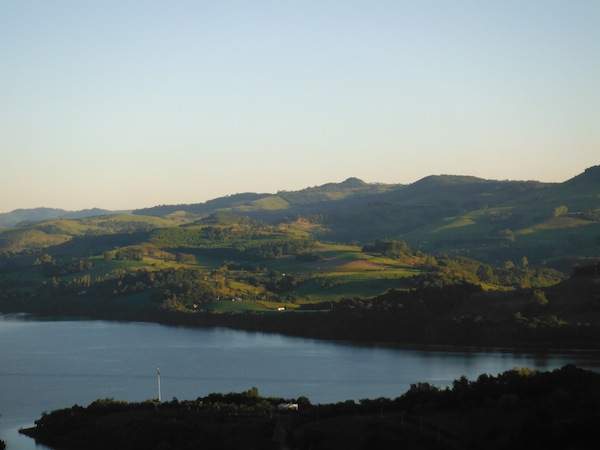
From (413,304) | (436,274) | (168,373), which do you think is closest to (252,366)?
(168,373)

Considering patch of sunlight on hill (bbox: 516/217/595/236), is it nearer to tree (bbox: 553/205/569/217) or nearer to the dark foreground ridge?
tree (bbox: 553/205/569/217)

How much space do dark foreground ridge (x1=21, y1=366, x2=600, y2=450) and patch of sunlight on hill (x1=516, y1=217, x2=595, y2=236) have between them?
92.7 meters

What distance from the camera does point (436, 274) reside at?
92.8 meters

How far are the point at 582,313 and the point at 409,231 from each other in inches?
3515

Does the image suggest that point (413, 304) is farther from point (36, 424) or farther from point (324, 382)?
point (36, 424)

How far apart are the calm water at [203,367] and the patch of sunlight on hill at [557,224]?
6264cm

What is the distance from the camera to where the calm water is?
5181cm

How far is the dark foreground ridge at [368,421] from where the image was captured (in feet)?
106

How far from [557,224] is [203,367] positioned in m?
82.7

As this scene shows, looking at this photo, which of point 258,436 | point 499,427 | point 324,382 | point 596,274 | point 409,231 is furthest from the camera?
point 409,231

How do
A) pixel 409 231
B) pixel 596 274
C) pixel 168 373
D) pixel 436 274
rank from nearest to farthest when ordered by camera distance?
pixel 168 373 < pixel 596 274 < pixel 436 274 < pixel 409 231

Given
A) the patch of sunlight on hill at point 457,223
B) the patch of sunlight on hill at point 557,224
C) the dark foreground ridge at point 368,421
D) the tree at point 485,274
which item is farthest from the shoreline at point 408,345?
the patch of sunlight on hill at point 457,223

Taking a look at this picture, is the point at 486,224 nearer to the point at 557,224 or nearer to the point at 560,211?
the point at 560,211

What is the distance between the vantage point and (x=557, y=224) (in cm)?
13488
